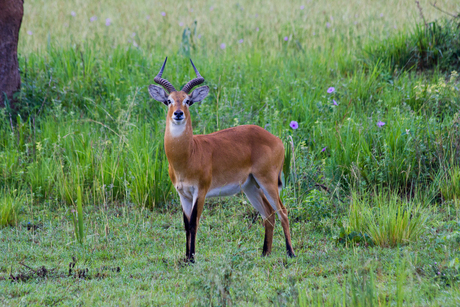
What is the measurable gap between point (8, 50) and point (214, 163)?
4650 millimetres

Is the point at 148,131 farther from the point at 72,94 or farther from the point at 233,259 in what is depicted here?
the point at 233,259

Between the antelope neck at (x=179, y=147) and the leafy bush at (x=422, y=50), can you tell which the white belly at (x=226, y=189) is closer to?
the antelope neck at (x=179, y=147)

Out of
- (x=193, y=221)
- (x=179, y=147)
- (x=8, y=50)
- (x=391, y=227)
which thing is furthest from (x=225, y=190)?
(x=8, y=50)

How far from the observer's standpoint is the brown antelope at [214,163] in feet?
16.1

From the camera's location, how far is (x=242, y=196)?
6.53 m

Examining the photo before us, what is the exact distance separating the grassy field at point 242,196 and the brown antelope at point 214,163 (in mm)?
440

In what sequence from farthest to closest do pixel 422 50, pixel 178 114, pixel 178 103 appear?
pixel 422 50
pixel 178 103
pixel 178 114

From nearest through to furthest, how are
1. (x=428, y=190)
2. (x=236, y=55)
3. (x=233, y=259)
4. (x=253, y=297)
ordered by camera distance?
(x=253, y=297) → (x=233, y=259) → (x=428, y=190) → (x=236, y=55)

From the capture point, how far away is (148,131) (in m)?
7.44

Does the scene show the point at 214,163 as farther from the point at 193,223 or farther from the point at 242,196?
the point at 242,196

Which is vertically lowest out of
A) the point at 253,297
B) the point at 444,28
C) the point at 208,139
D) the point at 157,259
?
the point at 157,259

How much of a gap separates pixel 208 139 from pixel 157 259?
1.25 m

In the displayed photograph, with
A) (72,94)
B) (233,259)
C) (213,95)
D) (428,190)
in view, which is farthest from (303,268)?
(72,94)

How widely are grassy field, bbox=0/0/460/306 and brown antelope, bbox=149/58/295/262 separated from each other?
44cm
